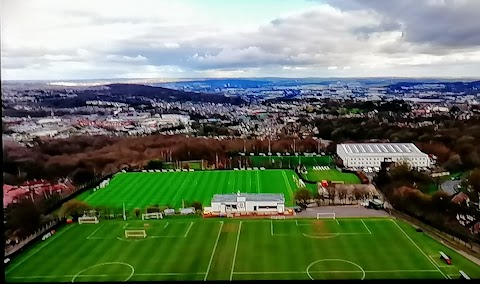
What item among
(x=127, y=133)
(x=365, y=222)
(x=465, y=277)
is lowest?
(x=465, y=277)

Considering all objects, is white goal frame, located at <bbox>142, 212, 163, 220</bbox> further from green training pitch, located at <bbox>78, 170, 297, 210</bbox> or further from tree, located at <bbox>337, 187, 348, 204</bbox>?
tree, located at <bbox>337, 187, 348, 204</bbox>

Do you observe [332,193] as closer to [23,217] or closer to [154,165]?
[154,165]

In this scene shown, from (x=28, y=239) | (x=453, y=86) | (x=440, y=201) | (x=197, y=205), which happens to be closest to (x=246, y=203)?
(x=197, y=205)

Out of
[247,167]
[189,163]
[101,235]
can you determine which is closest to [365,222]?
[247,167]

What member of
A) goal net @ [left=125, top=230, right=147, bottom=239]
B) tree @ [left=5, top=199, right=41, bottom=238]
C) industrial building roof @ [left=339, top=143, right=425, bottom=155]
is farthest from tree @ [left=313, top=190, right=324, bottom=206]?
tree @ [left=5, top=199, right=41, bottom=238]

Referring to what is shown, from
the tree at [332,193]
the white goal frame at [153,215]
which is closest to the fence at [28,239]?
the white goal frame at [153,215]

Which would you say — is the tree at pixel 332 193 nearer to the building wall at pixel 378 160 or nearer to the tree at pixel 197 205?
the building wall at pixel 378 160

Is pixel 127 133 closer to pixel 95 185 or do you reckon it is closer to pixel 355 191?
pixel 95 185
